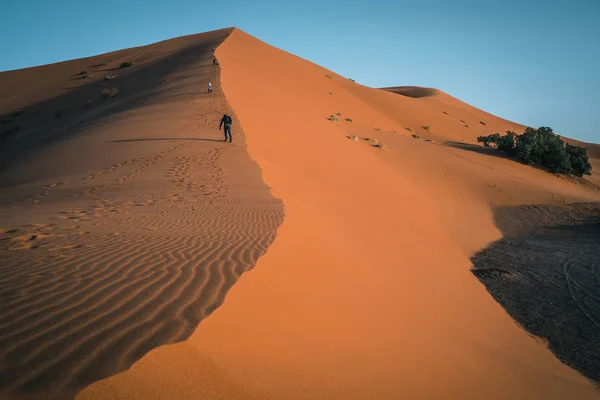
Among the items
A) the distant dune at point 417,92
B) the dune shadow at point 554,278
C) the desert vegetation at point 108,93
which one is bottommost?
the dune shadow at point 554,278

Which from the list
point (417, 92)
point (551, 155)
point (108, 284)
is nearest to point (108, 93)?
point (108, 284)

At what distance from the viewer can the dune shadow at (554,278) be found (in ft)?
16.3

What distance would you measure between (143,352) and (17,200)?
30.2ft

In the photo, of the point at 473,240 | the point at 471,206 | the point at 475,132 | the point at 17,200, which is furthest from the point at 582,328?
the point at 475,132

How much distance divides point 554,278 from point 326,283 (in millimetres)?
5559

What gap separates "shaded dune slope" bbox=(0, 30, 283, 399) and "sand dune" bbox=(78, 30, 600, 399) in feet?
0.98

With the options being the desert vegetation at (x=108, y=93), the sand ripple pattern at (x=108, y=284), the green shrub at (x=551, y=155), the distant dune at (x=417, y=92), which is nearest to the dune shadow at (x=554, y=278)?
the sand ripple pattern at (x=108, y=284)

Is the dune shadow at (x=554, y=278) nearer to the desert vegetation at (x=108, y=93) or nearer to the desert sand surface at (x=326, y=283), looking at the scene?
the desert sand surface at (x=326, y=283)

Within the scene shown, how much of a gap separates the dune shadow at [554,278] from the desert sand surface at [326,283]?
0.04 m

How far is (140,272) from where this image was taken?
3.75 m

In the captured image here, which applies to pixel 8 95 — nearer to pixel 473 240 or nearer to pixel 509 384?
pixel 473 240

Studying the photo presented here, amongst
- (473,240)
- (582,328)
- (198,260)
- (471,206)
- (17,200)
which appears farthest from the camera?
(471,206)

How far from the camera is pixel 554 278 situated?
7242 millimetres

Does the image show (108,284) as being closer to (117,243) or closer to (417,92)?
(117,243)
